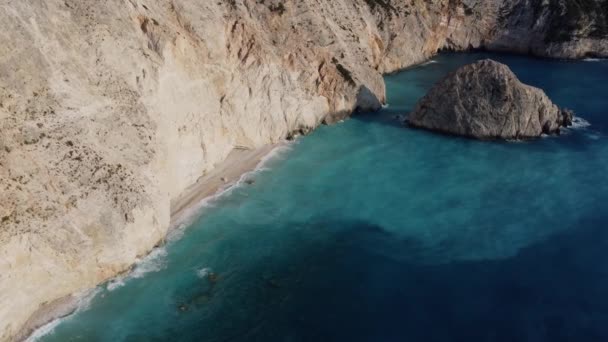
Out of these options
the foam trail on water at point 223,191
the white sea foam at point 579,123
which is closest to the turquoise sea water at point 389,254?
the foam trail on water at point 223,191

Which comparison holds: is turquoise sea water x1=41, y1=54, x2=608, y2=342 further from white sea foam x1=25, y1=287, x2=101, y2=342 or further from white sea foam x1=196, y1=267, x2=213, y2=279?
white sea foam x1=25, y1=287, x2=101, y2=342

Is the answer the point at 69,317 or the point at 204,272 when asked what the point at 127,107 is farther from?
the point at 69,317

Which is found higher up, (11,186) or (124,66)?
(124,66)

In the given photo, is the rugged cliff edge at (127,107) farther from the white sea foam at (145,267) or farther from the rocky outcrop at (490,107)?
the rocky outcrop at (490,107)

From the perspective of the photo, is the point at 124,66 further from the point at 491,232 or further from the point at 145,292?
the point at 491,232

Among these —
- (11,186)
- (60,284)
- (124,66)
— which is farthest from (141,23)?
(60,284)

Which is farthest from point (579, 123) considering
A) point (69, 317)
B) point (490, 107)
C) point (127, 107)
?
point (69, 317)

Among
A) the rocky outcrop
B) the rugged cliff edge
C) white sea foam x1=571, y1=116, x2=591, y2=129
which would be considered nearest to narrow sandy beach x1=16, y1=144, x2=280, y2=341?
the rugged cliff edge
